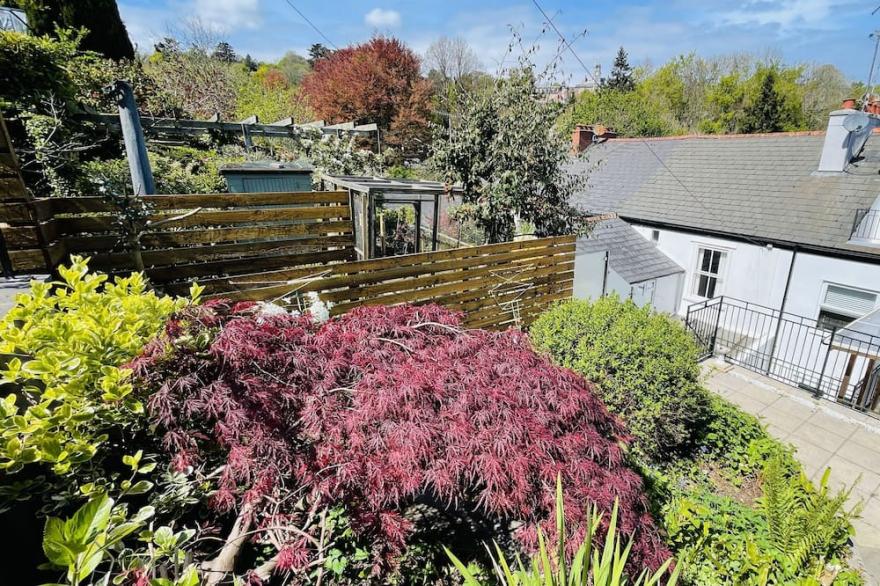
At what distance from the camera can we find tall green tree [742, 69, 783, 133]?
79.5ft

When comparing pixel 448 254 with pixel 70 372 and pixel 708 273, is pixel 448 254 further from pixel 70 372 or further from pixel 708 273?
pixel 708 273

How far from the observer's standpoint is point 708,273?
11422 millimetres

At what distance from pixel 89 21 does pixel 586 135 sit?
1731cm

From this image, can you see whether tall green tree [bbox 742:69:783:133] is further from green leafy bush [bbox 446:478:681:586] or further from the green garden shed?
green leafy bush [bbox 446:478:681:586]

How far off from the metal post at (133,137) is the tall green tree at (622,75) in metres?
35.3

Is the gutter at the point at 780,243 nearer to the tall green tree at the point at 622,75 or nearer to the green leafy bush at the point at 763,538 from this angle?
the green leafy bush at the point at 763,538

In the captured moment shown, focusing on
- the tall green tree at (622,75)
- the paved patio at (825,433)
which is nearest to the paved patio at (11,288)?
the paved patio at (825,433)

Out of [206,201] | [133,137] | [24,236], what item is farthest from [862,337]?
[133,137]

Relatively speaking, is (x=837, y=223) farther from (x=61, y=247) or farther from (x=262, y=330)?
(x=61, y=247)

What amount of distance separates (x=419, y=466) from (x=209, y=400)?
1.13m

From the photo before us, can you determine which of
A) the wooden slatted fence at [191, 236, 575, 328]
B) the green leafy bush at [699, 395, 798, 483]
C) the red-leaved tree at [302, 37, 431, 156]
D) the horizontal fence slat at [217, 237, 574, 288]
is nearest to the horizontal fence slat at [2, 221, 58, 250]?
the wooden slatted fence at [191, 236, 575, 328]

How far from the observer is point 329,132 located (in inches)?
452

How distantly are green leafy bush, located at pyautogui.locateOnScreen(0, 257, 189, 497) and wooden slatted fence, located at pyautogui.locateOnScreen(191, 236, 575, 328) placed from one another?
7.44 feet

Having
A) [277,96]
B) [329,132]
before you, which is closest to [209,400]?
[329,132]
